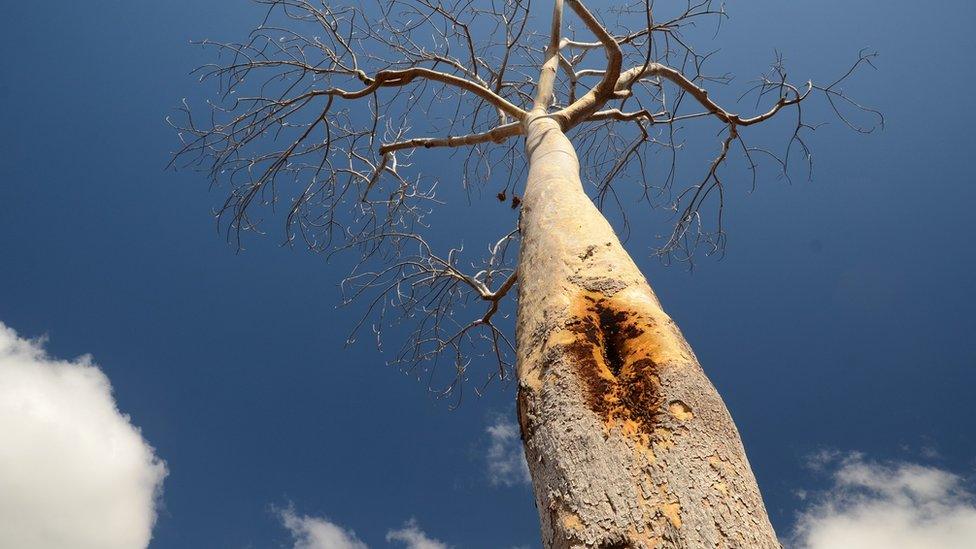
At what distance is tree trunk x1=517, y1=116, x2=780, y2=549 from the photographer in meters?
0.92

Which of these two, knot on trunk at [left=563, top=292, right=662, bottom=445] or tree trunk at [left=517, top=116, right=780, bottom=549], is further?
knot on trunk at [left=563, top=292, right=662, bottom=445]

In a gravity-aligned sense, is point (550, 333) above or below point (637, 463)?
above

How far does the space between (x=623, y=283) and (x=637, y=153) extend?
2892mm

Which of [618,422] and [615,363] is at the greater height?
[615,363]

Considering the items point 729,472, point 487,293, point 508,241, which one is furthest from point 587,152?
point 729,472

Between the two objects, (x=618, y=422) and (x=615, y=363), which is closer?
(x=618, y=422)

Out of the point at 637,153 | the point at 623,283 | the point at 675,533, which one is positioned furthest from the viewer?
the point at 637,153

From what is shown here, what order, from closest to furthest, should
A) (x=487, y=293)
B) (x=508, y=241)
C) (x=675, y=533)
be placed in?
(x=675, y=533), (x=487, y=293), (x=508, y=241)

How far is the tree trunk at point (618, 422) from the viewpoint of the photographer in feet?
3.03

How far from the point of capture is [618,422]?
107 centimetres

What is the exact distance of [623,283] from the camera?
A: 1400 millimetres

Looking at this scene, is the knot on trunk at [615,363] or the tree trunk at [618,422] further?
the knot on trunk at [615,363]

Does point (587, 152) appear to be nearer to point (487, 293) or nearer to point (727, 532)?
point (487, 293)

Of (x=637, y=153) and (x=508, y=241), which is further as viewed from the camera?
(x=508, y=241)
